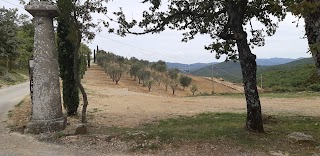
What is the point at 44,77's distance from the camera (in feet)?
31.2

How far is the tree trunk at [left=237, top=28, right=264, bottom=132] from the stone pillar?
16.3 ft

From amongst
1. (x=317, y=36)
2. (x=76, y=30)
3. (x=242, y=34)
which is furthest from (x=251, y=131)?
(x=76, y=30)

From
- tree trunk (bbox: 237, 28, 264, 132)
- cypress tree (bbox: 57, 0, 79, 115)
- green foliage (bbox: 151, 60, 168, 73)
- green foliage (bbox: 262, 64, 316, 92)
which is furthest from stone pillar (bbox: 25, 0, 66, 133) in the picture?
green foliage (bbox: 151, 60, 168, 73)

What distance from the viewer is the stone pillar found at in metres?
9.41

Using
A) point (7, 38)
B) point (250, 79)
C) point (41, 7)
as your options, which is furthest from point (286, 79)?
point (41, 7)

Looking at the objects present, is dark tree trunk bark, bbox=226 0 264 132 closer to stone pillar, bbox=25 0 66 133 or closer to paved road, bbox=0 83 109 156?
paved road, bbox=0 83 109 156

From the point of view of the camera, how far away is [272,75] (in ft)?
145

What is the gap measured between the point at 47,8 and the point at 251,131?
20.4 feet

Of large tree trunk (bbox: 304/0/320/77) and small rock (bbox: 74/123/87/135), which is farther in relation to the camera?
small rock (bbox: 74/123/87/135)

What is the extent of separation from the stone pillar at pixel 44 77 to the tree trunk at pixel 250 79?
498cm

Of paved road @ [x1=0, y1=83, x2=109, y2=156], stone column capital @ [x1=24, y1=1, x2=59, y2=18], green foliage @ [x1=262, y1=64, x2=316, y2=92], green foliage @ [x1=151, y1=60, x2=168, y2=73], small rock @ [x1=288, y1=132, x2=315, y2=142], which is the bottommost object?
paved road @ [x1=0, y1=83, x2=109, y2=156]

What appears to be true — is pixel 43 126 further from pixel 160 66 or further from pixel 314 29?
pixel 160 66

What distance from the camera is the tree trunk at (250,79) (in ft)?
28.5

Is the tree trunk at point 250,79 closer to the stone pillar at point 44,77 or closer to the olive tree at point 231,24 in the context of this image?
the olive tree at point 231,24
